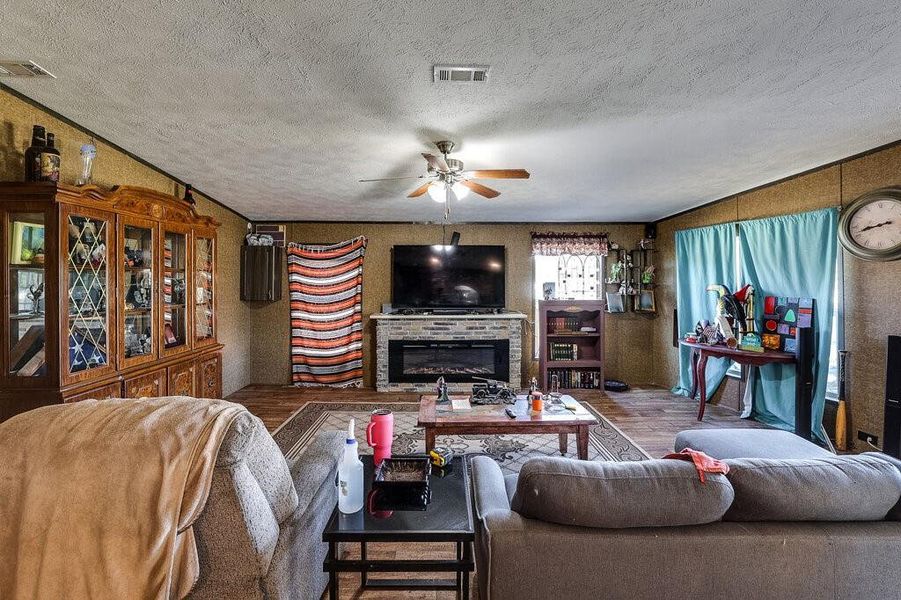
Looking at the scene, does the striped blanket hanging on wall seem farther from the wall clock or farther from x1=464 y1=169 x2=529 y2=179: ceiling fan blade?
the wall clock

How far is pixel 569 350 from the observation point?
5629 mm

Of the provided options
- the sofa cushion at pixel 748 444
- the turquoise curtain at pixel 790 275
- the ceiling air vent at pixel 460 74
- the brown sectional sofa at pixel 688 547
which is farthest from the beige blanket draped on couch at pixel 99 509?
the turquoise curtain at pixel 790 275

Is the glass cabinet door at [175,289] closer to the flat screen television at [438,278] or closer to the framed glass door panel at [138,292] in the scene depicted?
the framed glass door panel at [138,292]

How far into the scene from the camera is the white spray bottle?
1.55 metres

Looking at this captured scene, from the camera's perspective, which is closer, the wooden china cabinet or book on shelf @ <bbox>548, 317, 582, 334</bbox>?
the wooden china cabinet

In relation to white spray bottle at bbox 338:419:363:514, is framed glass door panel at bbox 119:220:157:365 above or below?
above

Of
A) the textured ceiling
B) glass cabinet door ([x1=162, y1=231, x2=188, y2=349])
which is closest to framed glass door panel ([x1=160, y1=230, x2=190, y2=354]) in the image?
glass cabinet door ([x1=162, y1=231, x2=188, y2=349])

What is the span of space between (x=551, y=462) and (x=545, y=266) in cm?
483

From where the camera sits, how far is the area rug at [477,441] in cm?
342

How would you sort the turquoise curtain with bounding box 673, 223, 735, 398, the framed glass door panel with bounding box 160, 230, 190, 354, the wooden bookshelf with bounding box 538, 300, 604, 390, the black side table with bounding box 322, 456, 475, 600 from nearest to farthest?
the black side table with bounding box 322, 456, 475, 600 → the framed glass door panel with bounding box 160, 230, 190, 354 → the turquoise curtain with bounding box 673, 223, 735, 398 → the wooden bookshelf with bounding box 538, 300, 604, 390

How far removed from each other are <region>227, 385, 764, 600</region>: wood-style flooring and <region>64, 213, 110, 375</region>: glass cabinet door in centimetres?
185

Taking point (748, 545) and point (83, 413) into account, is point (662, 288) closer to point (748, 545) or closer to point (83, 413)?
point (748, 545)

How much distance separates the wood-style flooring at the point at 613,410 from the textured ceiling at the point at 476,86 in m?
2.35

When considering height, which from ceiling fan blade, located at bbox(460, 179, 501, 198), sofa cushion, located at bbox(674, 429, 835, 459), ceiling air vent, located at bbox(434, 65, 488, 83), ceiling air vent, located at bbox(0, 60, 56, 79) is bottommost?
sofa cushion, located at bbox(674, 429, 835, 459)
